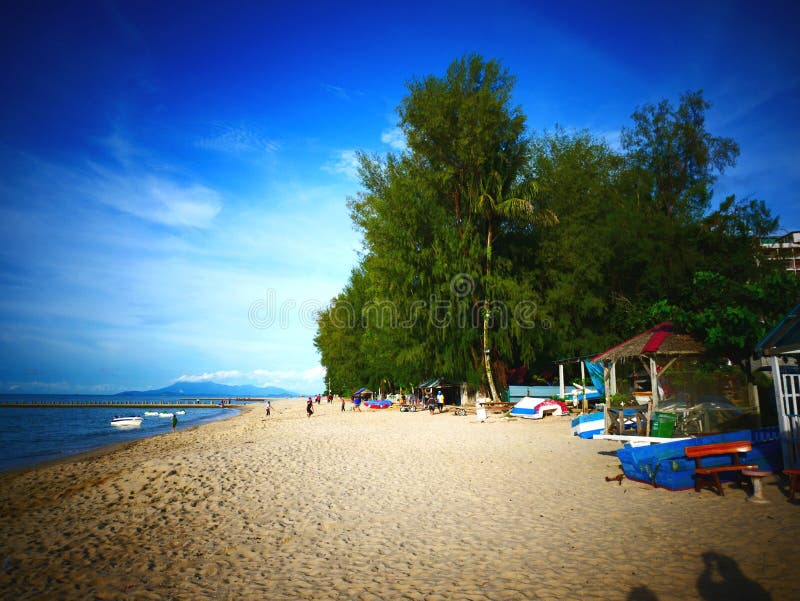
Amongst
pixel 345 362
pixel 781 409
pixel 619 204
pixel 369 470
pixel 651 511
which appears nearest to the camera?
pixel 651 511

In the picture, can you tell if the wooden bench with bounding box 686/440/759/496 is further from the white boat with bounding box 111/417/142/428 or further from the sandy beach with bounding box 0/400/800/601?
the white boat with bounding box 111/417/142/428

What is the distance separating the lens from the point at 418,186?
93.8 ft

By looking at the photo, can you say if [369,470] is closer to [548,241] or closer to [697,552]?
[697,552]

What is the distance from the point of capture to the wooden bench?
824 cm

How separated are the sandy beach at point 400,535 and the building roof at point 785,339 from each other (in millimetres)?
2517

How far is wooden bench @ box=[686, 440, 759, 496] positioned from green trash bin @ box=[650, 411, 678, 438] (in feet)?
11.6

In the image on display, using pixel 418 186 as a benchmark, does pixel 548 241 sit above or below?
below

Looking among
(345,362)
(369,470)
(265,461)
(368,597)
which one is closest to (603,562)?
(368,597)

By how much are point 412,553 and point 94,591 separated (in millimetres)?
4013

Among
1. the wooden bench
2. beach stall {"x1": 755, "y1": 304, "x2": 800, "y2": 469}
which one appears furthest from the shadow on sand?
beach stall {"x1": 755, "y1": 304, "x2": 800, "y2": 469}

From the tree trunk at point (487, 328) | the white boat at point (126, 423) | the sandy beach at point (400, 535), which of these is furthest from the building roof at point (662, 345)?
the white boat at point (126, 423)

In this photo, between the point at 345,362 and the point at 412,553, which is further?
the point at 345,362

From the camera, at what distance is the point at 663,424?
1215 cm

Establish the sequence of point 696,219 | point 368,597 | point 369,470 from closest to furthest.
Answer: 1. point 368,597
2. point 369,470
3. point 696,219
